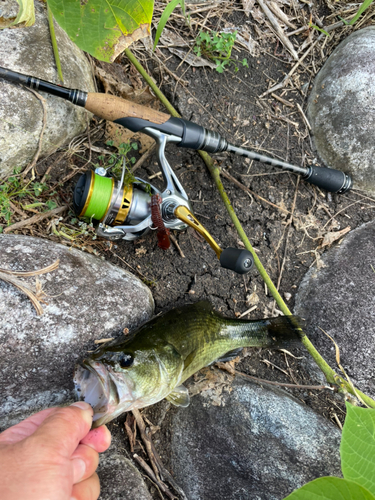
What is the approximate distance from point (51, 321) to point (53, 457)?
0.83 m

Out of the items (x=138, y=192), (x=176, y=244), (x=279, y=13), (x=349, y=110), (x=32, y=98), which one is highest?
(x=279, y=13)

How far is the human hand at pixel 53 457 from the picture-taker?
3.76 ft

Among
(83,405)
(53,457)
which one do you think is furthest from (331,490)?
(83,405)

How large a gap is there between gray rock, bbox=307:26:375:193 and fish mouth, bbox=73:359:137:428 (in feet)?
8.04

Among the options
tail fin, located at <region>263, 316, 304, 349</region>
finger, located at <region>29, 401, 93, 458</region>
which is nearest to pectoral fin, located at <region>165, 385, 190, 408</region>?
tail fin, located at <region>263, 316, 304, 349</region>

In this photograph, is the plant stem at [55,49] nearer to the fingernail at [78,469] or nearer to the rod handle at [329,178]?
the rod handle at [329,178]

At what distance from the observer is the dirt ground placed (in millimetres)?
2637

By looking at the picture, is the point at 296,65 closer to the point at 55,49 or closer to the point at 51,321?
the point at 55,49

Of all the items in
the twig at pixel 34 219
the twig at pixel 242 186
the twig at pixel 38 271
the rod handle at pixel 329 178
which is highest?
the rod handle at pixel 329 178

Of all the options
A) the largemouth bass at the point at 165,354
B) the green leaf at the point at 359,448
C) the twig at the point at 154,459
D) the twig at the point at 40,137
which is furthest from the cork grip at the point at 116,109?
the green leaf at the point at 359,448

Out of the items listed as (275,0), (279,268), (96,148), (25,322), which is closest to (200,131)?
(96,148)

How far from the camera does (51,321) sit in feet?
6.43

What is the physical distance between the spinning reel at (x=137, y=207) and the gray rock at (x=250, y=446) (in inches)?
36.8

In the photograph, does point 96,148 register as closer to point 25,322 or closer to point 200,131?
point 200,131
